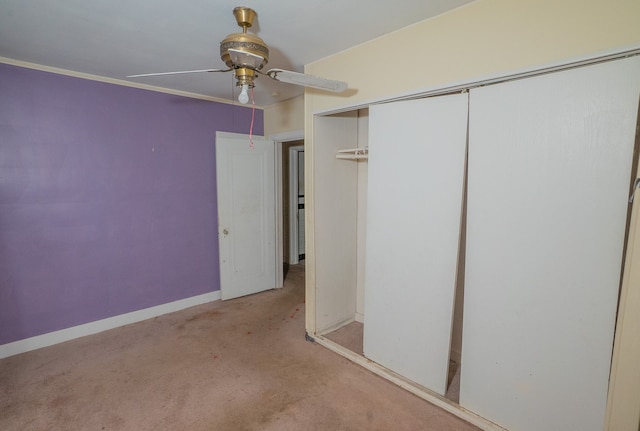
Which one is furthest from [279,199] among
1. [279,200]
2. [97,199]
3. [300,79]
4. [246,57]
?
[246,57]

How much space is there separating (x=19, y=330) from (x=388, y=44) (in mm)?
3615

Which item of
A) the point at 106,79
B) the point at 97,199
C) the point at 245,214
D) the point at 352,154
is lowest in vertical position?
the point at 245,214

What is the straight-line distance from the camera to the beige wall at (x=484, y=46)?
130 cm

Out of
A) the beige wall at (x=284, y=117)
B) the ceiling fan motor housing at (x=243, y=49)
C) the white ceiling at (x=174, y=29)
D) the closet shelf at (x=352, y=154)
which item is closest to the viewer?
the ceiling fan motor housing at (x=243, y=49)

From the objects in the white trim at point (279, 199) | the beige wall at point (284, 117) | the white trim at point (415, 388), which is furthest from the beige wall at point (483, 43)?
the white trim at point (415, 388)

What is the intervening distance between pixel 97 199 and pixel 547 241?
3437 millimetres

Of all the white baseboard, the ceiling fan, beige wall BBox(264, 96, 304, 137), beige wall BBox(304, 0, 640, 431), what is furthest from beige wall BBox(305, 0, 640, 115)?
the white baseboard

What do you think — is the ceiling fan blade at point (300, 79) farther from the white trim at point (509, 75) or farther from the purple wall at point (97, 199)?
the purple wall at point (97, 199)

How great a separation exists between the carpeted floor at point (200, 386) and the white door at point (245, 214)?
0.86 metres

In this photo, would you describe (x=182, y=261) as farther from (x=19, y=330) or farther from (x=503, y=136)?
(x=503, y=136)

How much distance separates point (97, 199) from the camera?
2.89 metres

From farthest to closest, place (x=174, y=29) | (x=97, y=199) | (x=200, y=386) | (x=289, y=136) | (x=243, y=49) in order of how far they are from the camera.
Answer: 1. (x=289, y=136)
2. (x=97, y=199)
3. (x=200, y=386)
4. (x=174, y=29)
5. (x=243, y=49)

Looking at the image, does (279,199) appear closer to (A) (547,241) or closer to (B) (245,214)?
(B) (245,214)

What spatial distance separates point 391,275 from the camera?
222 centimetres
